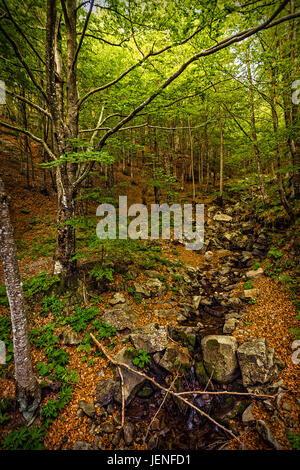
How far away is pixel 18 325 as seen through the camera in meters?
3.84

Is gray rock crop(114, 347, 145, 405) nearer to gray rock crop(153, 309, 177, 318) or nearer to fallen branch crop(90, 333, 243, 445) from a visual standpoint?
fallen branch crop(90, 333, 243, 445)

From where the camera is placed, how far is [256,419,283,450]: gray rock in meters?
3.28

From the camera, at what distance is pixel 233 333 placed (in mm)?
5570

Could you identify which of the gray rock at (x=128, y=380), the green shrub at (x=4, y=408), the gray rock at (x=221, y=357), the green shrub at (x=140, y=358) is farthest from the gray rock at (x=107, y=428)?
the gray rock at (x=221, y=357)

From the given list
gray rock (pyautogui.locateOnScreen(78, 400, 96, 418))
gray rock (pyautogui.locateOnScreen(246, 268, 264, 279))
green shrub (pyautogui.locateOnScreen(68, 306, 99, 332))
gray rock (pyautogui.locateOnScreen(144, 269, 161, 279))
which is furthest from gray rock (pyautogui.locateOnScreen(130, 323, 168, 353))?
Result: gray rock (pyautogui.locateOnScreen(246, 268, 264, 279))

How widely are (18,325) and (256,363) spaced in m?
5.44

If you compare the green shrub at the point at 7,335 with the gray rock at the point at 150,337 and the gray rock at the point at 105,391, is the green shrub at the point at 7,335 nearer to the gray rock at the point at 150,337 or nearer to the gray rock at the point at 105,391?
the gray rock at the point at 105,391

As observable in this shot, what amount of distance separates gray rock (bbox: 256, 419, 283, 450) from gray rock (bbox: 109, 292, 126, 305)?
4.48 metres

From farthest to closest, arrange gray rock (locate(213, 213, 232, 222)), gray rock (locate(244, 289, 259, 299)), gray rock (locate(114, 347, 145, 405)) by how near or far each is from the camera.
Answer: gray rock (locate(213, 213, 232, 222)), gray rock (locate(244, 289, 259, 299)), gray rock (locate(114, 347, 145, 405))

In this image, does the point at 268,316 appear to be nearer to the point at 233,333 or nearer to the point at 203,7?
the point at 233,333

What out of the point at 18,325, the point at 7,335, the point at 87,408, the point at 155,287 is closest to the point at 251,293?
the point at 155,287

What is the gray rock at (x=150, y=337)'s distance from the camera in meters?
5.09

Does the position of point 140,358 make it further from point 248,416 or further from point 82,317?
point 248,416

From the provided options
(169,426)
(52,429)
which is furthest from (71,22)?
(169,426)
